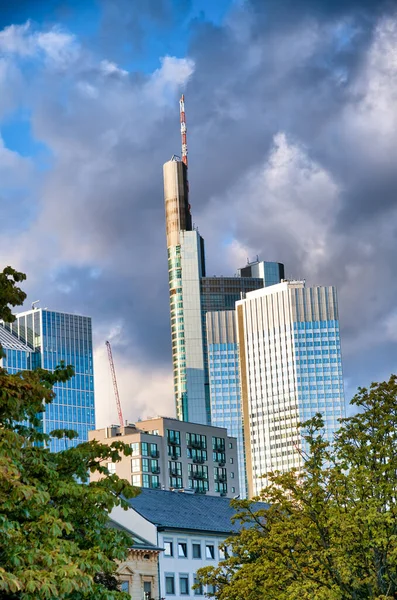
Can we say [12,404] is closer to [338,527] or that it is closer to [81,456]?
[81,456]

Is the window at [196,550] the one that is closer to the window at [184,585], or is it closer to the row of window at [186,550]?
the row of window at [186,550]

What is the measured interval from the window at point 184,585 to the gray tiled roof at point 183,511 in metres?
4.38

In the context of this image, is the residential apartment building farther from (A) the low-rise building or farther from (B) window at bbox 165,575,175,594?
(A) the low-rise building

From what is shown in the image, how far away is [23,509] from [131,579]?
63.3 meters

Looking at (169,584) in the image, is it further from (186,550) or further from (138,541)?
(138,541)

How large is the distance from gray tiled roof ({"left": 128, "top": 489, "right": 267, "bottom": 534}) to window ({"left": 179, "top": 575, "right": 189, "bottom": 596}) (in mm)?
4383

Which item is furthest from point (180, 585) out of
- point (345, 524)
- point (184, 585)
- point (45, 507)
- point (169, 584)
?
point (45, 507)

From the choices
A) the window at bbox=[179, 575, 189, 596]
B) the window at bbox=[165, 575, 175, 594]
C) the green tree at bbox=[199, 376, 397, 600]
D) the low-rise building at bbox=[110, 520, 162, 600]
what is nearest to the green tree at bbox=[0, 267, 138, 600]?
the green tree at bbox=[199, 376, 397, 600]

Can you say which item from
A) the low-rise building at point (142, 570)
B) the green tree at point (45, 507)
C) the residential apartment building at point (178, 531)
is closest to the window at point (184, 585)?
the residential apartment building at point (178, 531)

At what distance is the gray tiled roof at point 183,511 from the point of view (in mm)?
96812

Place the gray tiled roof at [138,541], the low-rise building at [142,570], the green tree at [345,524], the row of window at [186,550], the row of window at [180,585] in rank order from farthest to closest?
the row of window at [186,550]
the row of window at [180,585]
the gray tiled roof at [138,541]
the low-rise building at [142,570]
the green tree at [345,524]

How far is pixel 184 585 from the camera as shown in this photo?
320ft

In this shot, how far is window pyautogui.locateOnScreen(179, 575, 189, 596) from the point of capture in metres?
96.8

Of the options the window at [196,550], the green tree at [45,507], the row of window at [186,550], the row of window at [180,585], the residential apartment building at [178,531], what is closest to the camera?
the green tree at [45,507]
